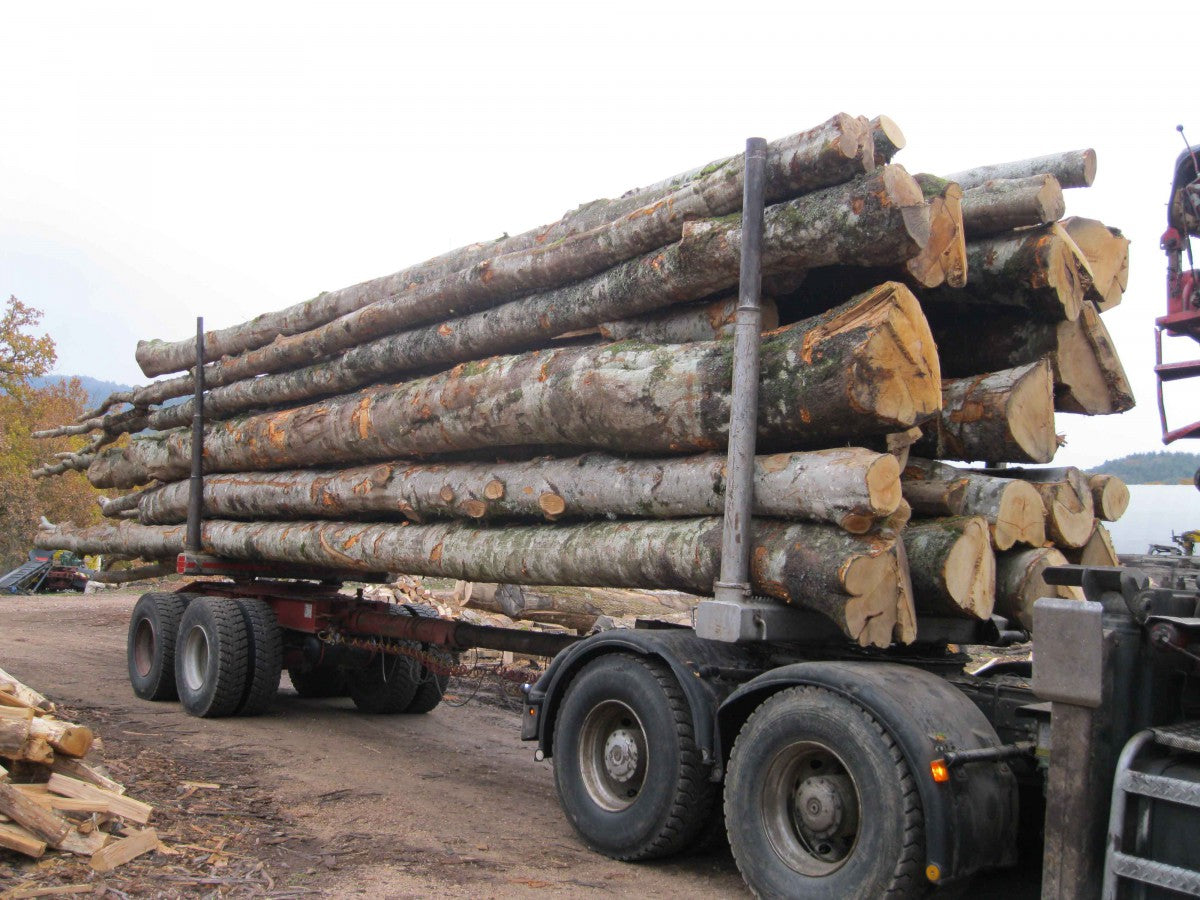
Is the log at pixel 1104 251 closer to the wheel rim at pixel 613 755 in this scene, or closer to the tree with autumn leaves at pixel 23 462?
the wheel rim at pixel 613 755

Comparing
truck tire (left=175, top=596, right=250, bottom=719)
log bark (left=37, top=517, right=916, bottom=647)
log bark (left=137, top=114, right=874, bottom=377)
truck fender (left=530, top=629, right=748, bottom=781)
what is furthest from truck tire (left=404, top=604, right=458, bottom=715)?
truck fender (left=530, top=629, right=748, bottom=781)

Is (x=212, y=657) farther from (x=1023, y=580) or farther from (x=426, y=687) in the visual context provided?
(x=1023, y=580)

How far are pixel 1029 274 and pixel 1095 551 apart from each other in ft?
5.00

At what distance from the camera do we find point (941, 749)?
420 centimetres

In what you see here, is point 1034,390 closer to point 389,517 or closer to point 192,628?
point 389,517

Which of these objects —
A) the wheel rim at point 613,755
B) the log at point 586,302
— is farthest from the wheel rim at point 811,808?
the log at point 586,302

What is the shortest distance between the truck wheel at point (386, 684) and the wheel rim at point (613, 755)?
4.58m

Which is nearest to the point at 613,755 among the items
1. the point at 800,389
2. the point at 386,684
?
the point at 800,389

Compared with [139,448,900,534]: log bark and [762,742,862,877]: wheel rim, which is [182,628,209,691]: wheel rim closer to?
[139,448,900,534]: log bark

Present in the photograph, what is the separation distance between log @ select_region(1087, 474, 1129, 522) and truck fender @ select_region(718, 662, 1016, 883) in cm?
162

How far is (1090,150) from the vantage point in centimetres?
560

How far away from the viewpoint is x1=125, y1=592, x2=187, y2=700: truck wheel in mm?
10203

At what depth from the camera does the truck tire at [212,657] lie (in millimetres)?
9305

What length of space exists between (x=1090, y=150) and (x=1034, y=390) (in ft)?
4.61
